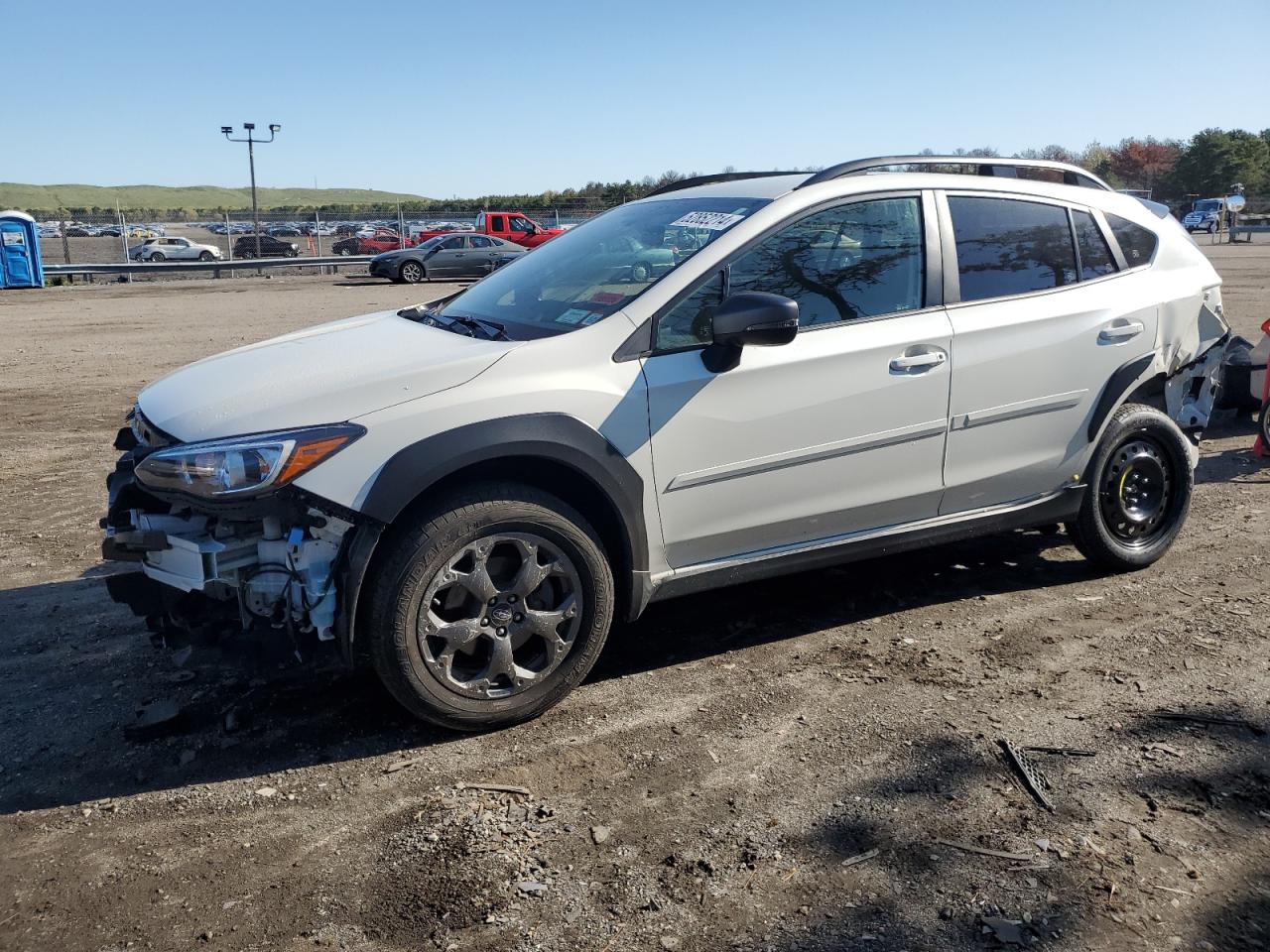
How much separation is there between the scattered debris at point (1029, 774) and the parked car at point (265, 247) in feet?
144

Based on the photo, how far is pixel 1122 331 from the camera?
4992 millimetres

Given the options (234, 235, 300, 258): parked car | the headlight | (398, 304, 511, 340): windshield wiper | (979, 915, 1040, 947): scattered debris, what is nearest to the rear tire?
(234, 235, 300, 258): parked car

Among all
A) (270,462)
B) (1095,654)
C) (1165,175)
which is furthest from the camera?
(1165,175)

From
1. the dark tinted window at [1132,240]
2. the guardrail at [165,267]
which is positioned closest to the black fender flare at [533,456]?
the dark tinted window at [1132,240]

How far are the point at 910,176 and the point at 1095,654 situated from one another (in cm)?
217

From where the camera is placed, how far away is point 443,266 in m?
31.0

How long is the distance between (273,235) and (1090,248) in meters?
45.7

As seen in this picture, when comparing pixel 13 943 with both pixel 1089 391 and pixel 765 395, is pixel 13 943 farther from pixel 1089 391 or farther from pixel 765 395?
pixel 1089 391

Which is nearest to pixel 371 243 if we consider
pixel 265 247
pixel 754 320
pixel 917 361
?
pixel 265 247

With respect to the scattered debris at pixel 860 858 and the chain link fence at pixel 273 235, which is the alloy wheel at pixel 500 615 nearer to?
the scattered debris at pixel 860 858

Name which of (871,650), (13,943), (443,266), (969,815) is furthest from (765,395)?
(443,266)

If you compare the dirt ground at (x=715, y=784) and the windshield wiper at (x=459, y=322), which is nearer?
the dirt ground at (x=715, y=784)

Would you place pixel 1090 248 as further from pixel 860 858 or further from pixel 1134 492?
pixel 860 858

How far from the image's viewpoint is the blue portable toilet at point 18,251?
26.4 m
